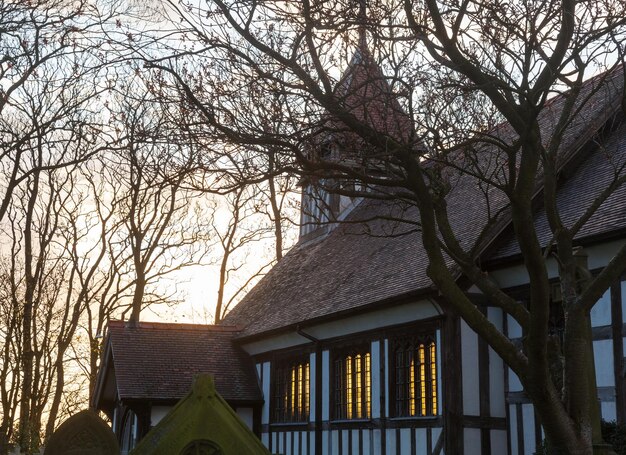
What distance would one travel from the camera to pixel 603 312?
42.0 feet

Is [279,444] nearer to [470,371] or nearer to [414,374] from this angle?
[414,374]

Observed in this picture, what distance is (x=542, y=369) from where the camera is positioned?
820 cm

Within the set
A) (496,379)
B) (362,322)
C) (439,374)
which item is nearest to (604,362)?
(496,379)

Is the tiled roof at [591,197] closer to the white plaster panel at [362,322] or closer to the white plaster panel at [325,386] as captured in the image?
the white plaster panel at [362,322]

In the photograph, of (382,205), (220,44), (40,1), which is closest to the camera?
(220,44)

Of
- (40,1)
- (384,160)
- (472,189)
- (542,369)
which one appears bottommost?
(542,369)

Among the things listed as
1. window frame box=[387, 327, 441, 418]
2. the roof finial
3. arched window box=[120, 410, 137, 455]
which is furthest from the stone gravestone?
arched window box=[120, 410, 137, 455]

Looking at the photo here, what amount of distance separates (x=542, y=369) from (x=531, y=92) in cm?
250

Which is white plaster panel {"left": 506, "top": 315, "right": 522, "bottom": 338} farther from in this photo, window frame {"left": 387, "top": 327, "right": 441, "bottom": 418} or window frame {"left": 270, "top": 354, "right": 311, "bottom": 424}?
window frame {"left": 270, "top": 354, "right": 311, "bottom": 424}

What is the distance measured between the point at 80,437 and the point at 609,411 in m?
7.64

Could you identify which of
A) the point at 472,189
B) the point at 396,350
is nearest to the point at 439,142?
the point at 396,350

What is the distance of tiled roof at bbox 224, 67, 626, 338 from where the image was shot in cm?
1463

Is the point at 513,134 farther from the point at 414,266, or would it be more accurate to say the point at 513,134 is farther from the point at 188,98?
the point at 188,98

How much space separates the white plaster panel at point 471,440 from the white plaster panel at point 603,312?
284cm
